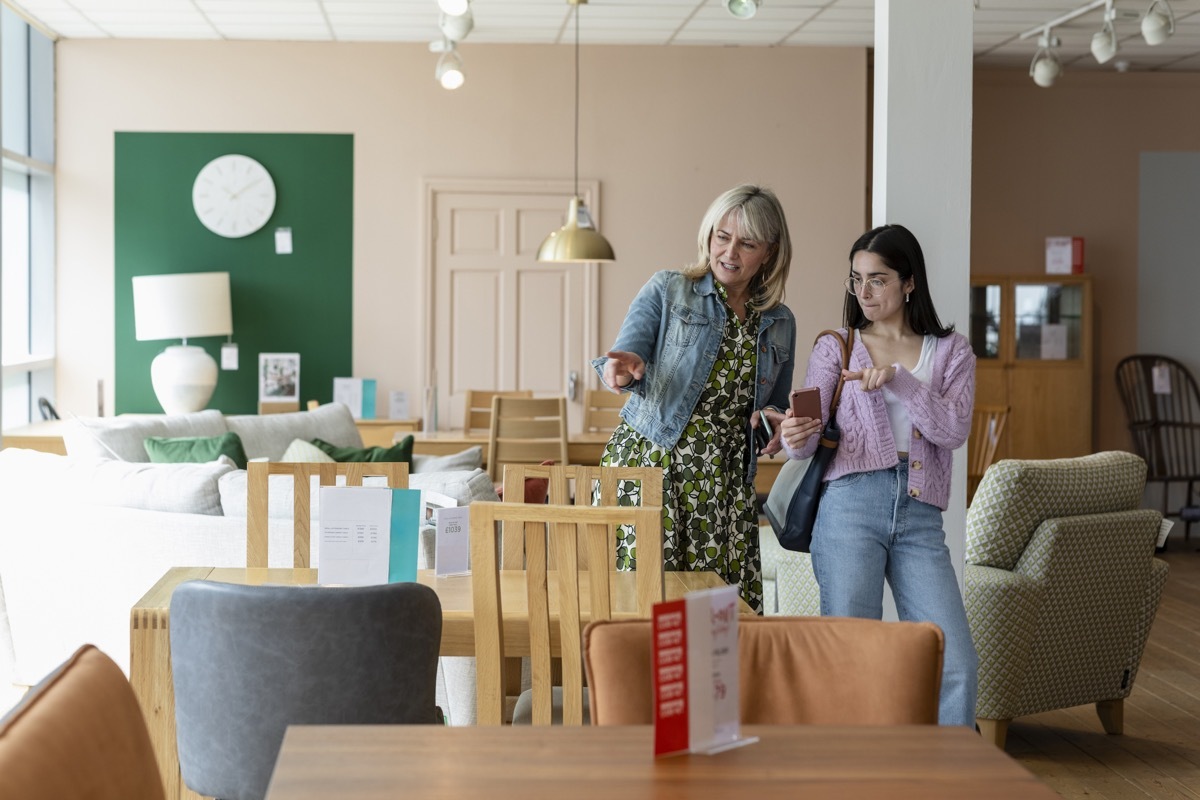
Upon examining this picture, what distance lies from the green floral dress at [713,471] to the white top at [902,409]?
38cm

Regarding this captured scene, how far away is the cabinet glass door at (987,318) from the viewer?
30.5 feet

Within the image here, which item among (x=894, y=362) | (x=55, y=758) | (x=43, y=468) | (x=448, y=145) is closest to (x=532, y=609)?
(x=894, y=362)

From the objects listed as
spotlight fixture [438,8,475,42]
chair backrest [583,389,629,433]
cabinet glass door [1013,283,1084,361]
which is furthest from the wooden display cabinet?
spotlight fixture [438,8,475,42]

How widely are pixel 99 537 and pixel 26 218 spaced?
4812 mm

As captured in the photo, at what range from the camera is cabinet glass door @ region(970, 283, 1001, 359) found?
30.5ft

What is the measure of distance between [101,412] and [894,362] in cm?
665

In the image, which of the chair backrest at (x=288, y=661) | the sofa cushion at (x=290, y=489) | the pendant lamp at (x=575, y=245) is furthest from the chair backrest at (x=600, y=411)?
the chair backrest at (x=288, y=661)

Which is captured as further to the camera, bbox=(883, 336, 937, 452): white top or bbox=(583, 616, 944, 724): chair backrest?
bbox=(883, 336, 937, 452): white top

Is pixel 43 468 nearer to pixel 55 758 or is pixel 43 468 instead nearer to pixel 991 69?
pixel 55 758

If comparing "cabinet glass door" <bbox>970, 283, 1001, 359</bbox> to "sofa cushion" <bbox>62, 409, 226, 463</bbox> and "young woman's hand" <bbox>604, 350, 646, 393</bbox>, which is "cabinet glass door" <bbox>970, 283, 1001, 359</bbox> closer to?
"sofa cushion" <bbox>62, 409, 226, 463</bbox>

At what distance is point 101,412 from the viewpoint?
842 centimetres

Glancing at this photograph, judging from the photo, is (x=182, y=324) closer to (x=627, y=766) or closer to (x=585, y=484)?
(x=585, y=484)

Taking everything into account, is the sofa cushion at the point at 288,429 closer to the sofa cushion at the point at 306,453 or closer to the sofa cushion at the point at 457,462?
the sofa cushion at the point at 457,462

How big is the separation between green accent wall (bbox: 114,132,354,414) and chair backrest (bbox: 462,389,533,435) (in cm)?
112
